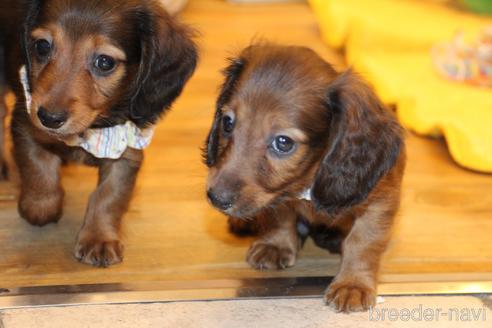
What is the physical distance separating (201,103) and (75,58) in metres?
1.73

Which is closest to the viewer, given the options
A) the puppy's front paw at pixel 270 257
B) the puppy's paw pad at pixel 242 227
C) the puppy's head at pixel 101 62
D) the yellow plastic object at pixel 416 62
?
the puppy's head at pixel 101 62

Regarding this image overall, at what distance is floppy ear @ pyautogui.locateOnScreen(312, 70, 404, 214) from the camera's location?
2.55 meters

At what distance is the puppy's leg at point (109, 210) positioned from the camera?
2969 mm

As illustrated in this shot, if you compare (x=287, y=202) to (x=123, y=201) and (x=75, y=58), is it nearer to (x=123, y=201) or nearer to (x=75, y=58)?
(x=123, y=201)

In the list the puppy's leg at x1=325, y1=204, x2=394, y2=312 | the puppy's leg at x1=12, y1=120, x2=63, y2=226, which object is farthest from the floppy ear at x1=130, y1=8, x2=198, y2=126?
the puppy's leg at x1=325, y1=204, x2=394, y2=312

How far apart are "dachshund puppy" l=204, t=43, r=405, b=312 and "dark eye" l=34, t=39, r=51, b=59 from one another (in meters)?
0.57

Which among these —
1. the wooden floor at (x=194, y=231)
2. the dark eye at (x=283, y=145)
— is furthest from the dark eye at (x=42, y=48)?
the dark eye at (x=283, y=145)

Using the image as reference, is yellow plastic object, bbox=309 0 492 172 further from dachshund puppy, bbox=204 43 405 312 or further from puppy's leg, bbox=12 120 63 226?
puppy's leg, bbox=12 120 63 226

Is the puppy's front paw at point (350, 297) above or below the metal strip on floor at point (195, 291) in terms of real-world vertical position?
above

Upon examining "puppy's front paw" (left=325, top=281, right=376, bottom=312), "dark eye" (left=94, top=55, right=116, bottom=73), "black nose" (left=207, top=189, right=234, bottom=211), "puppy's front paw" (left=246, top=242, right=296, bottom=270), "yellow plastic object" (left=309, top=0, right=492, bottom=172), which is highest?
"dark eye" (left=94, top=55, right=116, bottom=73)

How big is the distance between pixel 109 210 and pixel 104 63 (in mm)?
536

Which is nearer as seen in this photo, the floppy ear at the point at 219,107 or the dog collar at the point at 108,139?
the floppy ear at the point at 219,107

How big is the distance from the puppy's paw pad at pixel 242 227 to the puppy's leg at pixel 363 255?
0.54 metres

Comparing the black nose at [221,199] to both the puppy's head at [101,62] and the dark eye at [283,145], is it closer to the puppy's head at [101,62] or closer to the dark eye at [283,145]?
the dark eye at [283,145]
